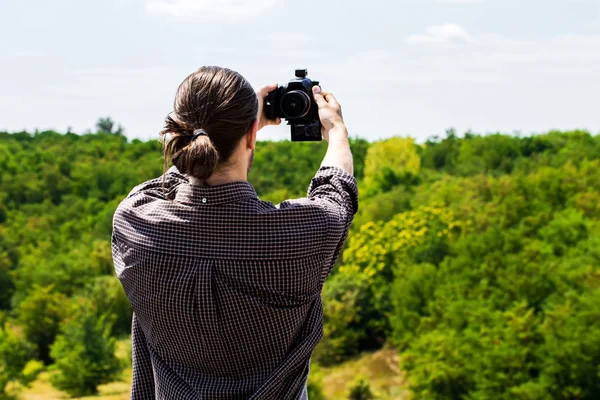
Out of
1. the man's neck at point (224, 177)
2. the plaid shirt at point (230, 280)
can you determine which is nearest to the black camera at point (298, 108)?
the plaid shirt at point (230, 280)

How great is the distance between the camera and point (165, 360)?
7.71ft

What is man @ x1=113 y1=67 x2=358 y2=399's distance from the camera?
2.17 m

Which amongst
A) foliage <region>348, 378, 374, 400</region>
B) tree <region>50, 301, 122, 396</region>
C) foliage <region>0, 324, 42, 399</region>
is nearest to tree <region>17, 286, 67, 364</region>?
foliage <region>0, 324, 42, 399</region>

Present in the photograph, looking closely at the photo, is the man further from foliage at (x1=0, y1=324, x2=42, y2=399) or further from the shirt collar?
foliage at (x1=0, y1=324, x2=42, y2=399)

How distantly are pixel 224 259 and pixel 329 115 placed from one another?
605mm

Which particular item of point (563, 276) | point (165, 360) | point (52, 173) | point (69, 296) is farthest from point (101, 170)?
point (165, 360)

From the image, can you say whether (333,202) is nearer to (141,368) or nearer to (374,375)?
(141,368)

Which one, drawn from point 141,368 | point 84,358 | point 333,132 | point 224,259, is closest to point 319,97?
point 333,132

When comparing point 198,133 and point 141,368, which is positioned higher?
point 198,133

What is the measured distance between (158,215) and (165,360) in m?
0.40

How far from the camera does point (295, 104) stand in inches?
104

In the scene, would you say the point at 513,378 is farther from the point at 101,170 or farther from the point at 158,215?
the point at 101,170

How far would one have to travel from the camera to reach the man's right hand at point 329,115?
2541 mm

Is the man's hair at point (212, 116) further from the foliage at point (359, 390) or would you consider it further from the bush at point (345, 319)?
the bush at point (345, 319)
